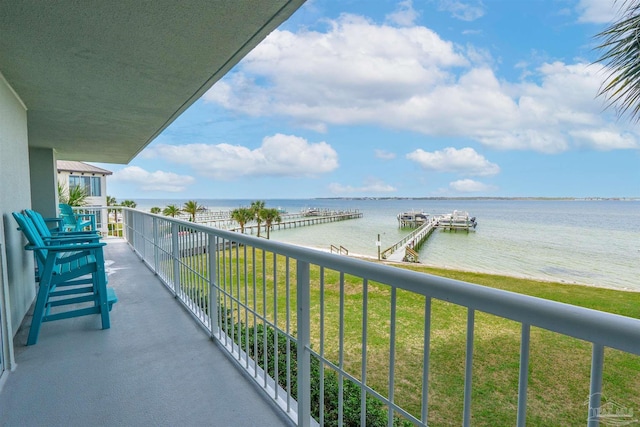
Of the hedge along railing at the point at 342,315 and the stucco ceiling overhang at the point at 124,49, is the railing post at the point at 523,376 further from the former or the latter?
the stucco ceiling overhang at the point at 124,49

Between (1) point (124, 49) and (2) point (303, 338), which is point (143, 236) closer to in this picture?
(1) point (124, 49)

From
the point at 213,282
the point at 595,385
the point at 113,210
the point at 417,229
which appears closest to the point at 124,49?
the point at 213,282

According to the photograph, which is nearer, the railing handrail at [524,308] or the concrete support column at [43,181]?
the railing handrail at [524,308]

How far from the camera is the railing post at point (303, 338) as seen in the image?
5.01ft

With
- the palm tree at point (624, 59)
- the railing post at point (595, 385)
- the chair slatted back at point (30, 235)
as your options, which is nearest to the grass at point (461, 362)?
the chair slatted back at point (30, 235)

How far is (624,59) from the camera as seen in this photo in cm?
397

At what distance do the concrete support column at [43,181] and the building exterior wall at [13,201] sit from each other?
12.8 feet

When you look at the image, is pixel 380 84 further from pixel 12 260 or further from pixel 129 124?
pixel 12 260

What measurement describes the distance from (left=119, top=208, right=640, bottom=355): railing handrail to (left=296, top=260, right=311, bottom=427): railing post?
1.27 feet

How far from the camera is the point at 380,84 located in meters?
25.0

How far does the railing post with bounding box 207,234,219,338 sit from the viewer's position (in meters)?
2.59

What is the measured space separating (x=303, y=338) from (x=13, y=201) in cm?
289

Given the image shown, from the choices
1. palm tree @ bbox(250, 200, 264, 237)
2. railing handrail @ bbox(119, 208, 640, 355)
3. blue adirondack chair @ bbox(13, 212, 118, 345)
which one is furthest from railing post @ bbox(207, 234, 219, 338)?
palm tree @ bbox(250, 200, 264, 237)

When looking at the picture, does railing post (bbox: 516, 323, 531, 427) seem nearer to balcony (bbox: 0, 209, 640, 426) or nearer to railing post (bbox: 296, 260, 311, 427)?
balcony (bbox: 0, 209, 640, 426)
